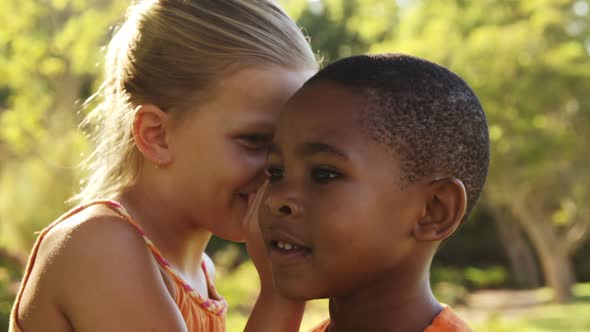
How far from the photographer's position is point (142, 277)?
7.04 ft

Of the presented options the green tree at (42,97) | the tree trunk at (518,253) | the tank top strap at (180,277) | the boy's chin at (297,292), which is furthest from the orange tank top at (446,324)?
the tree trunk at (518,253)

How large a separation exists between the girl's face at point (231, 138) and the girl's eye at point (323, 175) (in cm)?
46

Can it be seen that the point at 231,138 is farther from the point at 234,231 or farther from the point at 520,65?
the point at 520,65

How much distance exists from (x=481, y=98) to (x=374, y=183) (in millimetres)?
12842

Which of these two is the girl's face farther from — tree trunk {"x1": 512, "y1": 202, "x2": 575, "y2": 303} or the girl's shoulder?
tree trunk {"x1": 512, "y1": 202, "x2": 575, "y2": 303}

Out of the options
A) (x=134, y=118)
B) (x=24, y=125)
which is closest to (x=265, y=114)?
(x=134, y=118)

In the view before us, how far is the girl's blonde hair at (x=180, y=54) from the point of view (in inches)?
93.2

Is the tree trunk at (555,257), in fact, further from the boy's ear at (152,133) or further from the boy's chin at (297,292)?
the boy's chin at (297,292)

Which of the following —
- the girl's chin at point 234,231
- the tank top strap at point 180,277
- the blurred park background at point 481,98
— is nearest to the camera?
the tank top strap at point 180,277

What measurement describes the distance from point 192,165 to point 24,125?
34.9 ft

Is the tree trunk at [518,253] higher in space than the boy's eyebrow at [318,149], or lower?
higher

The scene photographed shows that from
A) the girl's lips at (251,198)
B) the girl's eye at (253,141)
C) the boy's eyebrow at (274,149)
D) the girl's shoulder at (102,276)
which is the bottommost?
the girl's shoulder at (102,276)

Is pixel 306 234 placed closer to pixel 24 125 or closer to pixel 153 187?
pixel 153 187

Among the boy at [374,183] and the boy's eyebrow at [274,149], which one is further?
the boy's eyebrow at [274,149]
